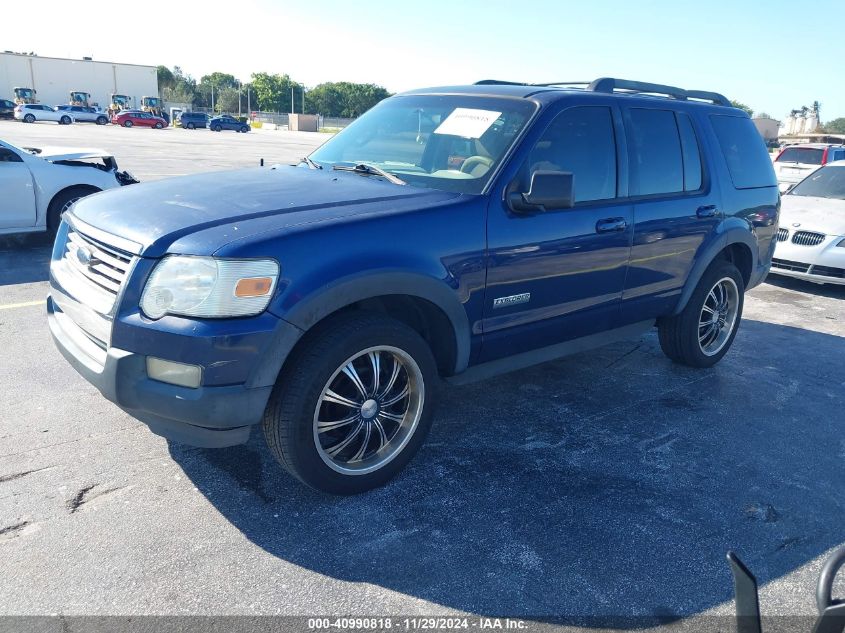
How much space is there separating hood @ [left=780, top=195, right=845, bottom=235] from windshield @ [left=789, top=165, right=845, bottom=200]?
22 centimetres

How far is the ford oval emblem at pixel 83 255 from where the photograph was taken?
3.13 metres

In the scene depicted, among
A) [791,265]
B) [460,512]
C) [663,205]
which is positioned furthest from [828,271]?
[460,512]

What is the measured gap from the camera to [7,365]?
4496 millimetres

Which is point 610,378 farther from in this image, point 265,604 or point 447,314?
point 265,604

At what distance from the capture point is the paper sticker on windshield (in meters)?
3.85

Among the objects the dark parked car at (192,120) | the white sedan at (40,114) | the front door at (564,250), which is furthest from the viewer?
the dark parked car at (192,120)

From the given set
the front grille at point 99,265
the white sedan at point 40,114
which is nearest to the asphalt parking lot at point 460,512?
the front grille at point 99,265

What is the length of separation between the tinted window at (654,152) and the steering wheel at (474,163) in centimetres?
113

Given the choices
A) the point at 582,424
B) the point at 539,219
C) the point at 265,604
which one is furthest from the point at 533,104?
the point at 265,604

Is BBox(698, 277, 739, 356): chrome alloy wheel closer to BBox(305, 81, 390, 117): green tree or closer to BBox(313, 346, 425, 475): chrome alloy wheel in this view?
BBox(313, 346, 425, 475): chrome alloy wheel

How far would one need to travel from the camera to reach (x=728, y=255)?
5.39m

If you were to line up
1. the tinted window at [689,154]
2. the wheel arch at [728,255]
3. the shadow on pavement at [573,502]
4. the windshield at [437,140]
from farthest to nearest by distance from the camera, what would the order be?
1. the wheel arch at [728,255]
2. the tinted window at [689,154]
3. the windshield at [437,140]
4. the shadow on pavement at [573,502]

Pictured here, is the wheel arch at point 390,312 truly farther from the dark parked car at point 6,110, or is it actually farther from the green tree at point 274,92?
the green tree at point 274,92

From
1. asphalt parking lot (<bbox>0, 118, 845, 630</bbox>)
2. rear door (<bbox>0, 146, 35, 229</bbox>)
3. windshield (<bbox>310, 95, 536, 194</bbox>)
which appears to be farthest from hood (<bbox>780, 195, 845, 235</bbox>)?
rear door (<bbox>0, 146, 35, 229</bbox>)
